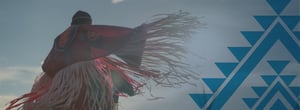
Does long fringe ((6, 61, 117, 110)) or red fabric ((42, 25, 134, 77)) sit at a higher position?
red fabric ((42, 25, 134, 77))

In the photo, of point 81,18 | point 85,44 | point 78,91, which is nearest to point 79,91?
point 78,91

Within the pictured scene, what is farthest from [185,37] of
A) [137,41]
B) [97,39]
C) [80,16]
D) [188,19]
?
[80,16]

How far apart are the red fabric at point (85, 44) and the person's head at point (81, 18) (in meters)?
0.07

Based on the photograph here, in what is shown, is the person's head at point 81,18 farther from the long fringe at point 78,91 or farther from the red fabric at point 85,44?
the long fringe at point 78,91

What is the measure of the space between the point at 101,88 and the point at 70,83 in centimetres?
21

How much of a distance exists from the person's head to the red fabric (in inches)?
2.7

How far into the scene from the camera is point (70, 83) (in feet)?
10.4

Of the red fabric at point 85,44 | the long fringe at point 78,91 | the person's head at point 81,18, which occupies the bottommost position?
the long fringe at point 78,91

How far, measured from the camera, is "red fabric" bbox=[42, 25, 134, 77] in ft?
10.4

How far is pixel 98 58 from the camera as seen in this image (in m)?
3.31

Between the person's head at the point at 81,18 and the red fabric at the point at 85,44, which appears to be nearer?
the red fabric at the point at 85,44

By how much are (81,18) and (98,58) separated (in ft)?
1.10

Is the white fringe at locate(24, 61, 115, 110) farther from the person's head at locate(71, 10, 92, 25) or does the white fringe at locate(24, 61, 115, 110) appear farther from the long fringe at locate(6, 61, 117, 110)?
the person's head at locate(71, 10, 92, 25)

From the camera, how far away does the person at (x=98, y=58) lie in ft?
10.2
